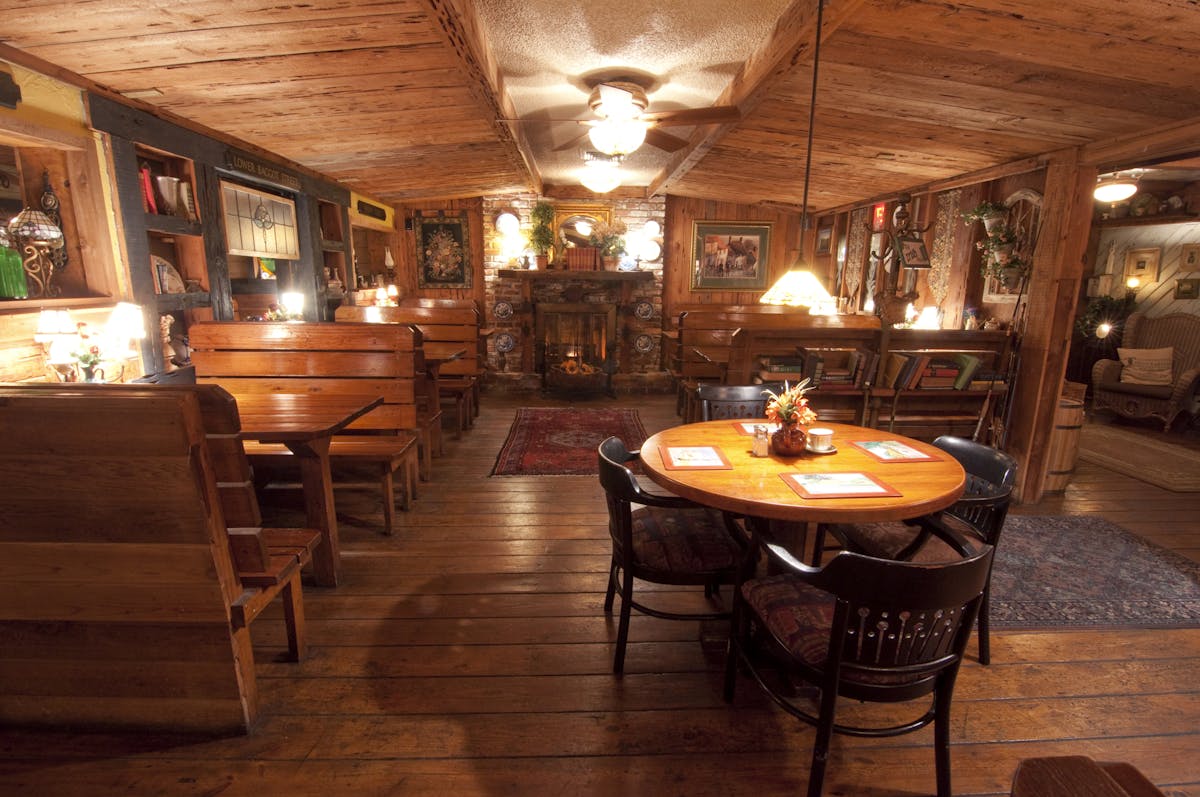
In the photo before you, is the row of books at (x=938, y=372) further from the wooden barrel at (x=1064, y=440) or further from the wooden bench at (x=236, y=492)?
the wooden bench at (x=236, y=492)

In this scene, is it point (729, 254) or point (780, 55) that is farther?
point (729, 254)

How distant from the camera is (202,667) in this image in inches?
75.6

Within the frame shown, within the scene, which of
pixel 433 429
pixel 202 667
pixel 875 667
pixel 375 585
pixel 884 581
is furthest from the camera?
pixel 433 429

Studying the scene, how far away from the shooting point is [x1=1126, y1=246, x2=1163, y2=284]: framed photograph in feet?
23.4

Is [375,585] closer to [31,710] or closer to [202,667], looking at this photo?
[202,667]

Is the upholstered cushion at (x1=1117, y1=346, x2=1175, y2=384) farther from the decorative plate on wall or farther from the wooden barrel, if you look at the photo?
the decorative plate on wall

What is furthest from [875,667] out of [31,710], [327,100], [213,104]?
[213,104]

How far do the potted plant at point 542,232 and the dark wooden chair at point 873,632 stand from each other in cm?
646

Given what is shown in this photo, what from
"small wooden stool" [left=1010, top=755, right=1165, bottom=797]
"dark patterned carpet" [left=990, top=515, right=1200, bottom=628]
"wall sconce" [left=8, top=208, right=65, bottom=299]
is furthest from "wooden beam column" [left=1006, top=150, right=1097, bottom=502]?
"wall sconce" [left=8, top=208, right=65, bottom=299]

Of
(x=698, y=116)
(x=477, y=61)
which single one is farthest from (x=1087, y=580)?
(x=477, y=61)

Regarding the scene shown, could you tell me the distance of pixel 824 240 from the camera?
7719 millimetres

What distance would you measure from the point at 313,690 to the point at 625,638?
121 cm

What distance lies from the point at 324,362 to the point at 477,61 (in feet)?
6.63

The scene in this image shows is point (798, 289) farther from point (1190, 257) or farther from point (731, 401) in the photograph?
point (1190, 257)
